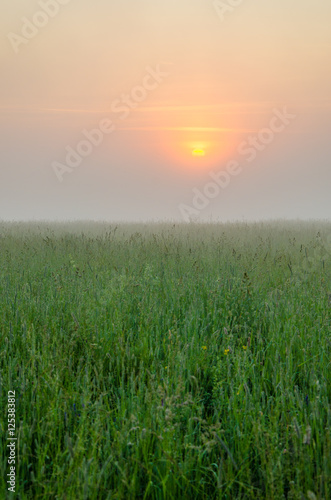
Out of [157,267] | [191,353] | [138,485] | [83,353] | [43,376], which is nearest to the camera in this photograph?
[138,485]

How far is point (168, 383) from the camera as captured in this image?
246 centimetres

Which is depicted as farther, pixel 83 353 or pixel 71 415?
pixel 83 353

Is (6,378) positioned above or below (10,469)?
above

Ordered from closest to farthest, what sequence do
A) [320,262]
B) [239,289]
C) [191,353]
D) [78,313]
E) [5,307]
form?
[191,353] < [78,313] < [5,307] < [239,289] < [320,262]

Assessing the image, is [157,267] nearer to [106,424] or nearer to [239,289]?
[239,289]

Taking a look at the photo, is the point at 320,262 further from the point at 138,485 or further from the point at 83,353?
the point at 138,485

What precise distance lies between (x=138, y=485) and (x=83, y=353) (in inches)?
57.8

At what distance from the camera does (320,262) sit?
6.46 m

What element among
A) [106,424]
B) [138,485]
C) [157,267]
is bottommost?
[138,485]

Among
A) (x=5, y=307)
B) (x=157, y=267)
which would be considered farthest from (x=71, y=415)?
(x=157, y=267)

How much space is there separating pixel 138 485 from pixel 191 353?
110 cm

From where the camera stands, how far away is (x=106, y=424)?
235cm

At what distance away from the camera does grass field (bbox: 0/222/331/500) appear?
6.29 feet

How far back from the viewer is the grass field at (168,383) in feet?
6.29
